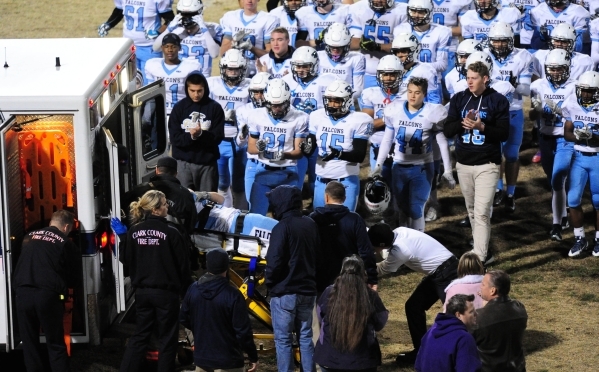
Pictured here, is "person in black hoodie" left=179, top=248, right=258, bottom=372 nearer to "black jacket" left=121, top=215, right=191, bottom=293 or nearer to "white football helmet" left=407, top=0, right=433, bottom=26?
"black jacket" left=121, top=215, right=191, bottom=293

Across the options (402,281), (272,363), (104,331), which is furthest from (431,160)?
(104,331)

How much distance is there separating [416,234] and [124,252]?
7.12 ft

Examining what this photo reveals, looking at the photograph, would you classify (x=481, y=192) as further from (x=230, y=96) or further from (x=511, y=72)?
(x=230, y=96)

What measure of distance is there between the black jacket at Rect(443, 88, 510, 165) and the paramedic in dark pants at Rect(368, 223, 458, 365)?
2.31 metres

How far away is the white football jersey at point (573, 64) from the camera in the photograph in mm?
13242

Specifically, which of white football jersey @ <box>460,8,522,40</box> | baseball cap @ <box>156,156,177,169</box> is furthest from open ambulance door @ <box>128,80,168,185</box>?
white football jersey @ <box>460,8,522,40</box>

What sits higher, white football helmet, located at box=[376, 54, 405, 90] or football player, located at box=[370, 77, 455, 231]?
white football helmet, located at box=[376, 54, 405, 90]

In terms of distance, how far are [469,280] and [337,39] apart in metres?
5.27

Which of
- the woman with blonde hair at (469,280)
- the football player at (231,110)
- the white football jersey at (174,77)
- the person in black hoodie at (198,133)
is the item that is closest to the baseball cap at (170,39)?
the white football jersey at (174,77)

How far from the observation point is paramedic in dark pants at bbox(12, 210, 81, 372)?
8.55 m

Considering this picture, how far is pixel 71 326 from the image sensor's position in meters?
9.31

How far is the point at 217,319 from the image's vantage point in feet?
26.2

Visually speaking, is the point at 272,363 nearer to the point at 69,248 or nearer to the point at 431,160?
the point at 69,248

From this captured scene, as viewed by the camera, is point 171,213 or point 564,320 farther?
point 564,320
